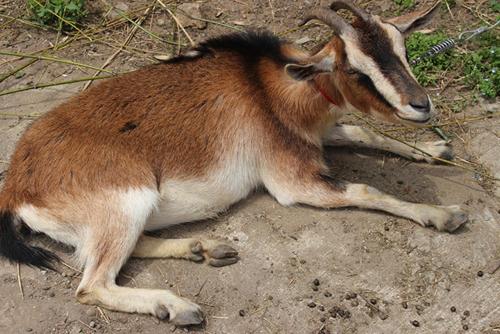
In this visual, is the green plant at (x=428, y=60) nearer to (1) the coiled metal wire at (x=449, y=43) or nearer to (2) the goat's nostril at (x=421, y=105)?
(1) the coiled metal wire at (x=449, y=43)

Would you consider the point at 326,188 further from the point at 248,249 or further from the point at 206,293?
the point at 206,293

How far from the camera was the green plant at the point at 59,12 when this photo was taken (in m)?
5.45

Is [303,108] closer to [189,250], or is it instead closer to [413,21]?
[413,21]

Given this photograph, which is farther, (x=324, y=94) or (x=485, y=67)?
(x=485, y=67)

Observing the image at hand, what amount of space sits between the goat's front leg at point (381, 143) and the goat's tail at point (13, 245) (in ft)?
6.97

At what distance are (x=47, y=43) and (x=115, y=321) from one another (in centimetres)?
297

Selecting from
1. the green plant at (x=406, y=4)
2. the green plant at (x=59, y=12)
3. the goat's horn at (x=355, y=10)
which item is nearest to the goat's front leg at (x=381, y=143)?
the goat's horn at (x=355, y=10)

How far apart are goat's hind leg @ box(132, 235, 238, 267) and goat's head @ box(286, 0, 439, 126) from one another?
115 centimetres

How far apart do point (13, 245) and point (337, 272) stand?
1932mm

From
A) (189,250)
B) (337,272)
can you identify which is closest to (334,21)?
(337,272)

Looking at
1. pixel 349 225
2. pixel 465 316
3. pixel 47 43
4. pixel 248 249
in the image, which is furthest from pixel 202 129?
pixel 47 43

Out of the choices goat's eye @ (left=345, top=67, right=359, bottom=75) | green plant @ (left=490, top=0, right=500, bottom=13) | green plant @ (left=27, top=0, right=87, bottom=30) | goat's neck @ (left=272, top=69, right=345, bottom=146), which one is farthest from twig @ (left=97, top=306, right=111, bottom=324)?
green plant @ (left=490, top=0, right=500, bottom=13)

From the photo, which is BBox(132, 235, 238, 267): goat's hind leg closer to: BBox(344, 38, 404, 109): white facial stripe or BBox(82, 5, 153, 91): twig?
BBox(344, 38, 404, 109): white facial stripe

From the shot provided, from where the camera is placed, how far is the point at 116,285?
356 centimetres
